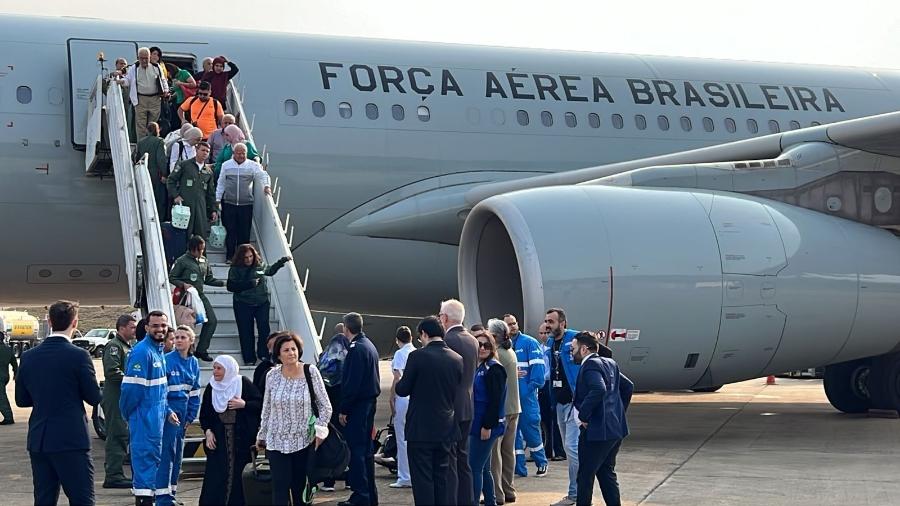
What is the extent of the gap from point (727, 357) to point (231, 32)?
21.8 feet

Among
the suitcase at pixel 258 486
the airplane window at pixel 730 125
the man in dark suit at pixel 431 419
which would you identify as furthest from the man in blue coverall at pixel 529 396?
the airplane window at pixel 730 125

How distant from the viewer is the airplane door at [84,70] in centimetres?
1268

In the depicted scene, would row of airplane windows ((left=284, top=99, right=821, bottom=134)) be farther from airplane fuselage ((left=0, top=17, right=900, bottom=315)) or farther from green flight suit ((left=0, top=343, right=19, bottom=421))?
green flight suit ((left=0, top=343, right=19, bottom=421))

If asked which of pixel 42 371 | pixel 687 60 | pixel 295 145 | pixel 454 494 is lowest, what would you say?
pixel 454 494

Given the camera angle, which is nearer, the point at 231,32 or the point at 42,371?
the point at 42,371

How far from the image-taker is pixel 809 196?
1271 cm

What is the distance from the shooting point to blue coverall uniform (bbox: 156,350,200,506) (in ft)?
25.5

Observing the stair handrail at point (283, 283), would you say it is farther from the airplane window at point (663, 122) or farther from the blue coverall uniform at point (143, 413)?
the airplane window at point (663, 122)

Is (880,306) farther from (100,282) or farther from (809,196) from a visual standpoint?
(100,282)

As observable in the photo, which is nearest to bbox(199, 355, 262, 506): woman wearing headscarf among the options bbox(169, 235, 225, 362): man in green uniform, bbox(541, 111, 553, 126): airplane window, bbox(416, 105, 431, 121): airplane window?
bbox(169, 235, 225, 362): man in green uniform

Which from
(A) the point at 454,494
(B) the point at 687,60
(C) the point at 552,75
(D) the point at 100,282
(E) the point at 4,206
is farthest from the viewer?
(B) the point at 687,60

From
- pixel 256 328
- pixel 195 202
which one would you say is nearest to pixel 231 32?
pixel 195 202

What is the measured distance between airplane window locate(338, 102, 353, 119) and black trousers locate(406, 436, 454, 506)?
708 centimetres

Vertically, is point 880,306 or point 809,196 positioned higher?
point 809,196
